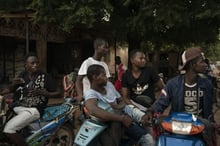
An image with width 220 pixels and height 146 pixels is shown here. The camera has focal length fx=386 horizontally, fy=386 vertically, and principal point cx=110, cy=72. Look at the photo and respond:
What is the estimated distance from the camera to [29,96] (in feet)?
15.8

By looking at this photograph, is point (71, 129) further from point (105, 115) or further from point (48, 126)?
point (105, 115)

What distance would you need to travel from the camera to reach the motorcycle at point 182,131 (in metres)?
2.83

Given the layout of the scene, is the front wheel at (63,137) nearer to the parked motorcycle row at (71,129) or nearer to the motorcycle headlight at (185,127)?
the parked motorcycle row at (71,129)

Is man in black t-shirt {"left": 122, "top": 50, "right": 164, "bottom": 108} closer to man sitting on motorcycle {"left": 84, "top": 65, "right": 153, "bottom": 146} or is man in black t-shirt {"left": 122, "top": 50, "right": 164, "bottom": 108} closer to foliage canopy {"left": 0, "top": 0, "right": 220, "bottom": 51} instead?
man sitting on motorcycle {"left": 84, "top": 65, "right": 153, "bottom": 146}

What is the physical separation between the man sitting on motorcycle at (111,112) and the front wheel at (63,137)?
5.43ft

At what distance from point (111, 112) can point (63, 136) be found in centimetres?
218

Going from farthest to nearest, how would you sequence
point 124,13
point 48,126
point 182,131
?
point 124,13, point 48,126, point 182,131

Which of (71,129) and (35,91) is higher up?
(35,91)

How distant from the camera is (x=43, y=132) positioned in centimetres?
495

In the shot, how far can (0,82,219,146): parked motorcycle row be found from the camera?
9.36 feet

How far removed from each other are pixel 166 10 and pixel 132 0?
1445mm

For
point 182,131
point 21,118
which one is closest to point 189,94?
point 182,131

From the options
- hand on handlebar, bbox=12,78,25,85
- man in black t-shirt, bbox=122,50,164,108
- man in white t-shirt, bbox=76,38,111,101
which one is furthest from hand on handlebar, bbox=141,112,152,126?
hand on handlebar, bbox=12,78,25,85

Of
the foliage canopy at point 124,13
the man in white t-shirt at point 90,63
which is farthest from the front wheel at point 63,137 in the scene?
the foliage canopy at point 124,13
